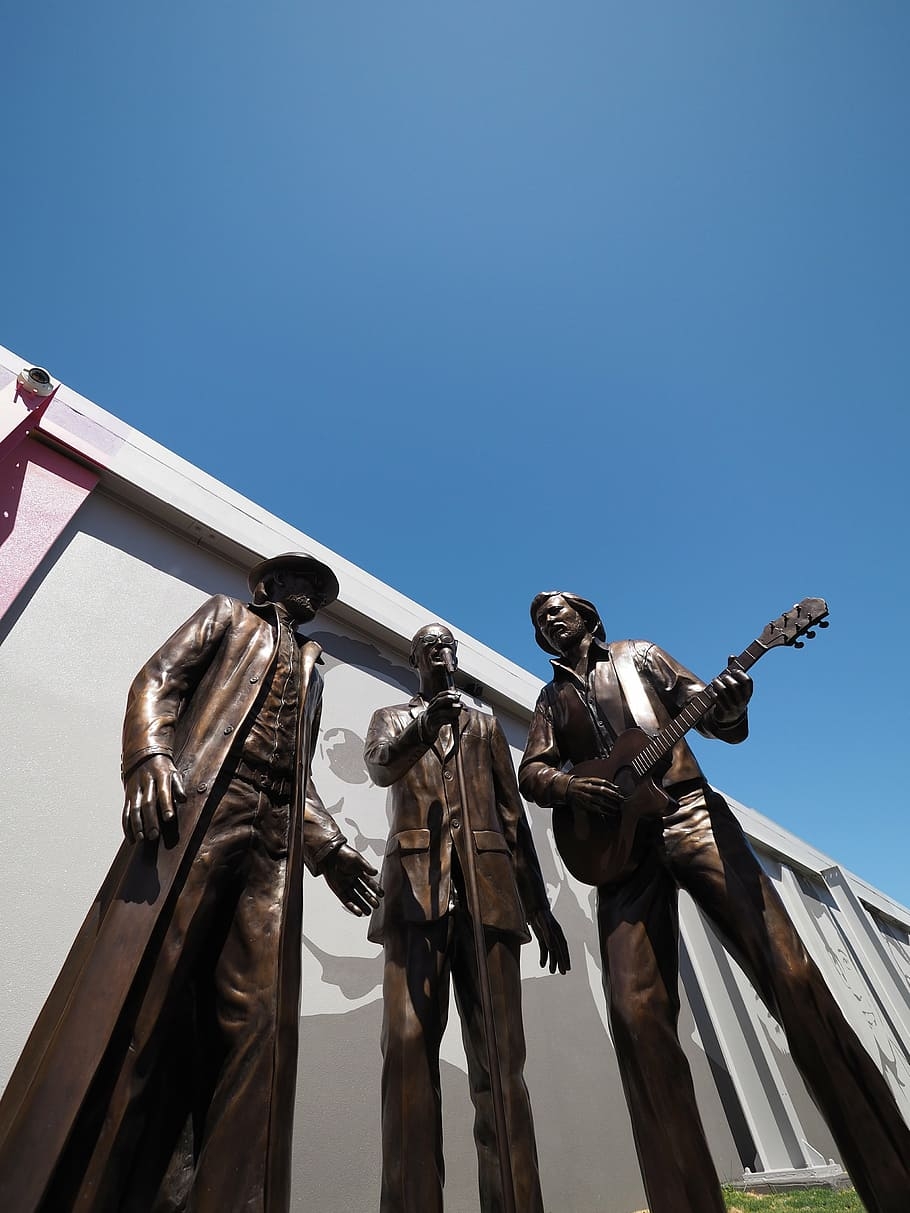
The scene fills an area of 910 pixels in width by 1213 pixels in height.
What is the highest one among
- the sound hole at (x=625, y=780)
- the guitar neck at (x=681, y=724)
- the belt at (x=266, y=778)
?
the guitar neck at (x=681, y=724)

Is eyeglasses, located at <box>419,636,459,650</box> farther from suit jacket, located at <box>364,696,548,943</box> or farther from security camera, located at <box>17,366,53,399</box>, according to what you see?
security camera, located at <box>17,366,53,399</box>

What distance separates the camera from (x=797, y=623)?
97.4 inches

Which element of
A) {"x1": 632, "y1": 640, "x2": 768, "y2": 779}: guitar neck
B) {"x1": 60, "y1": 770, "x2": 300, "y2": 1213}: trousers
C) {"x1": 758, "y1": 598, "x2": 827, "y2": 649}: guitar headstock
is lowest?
→ {"x1": 60, "y1": 770, "x2": 300, "y2": 1213}: trousers

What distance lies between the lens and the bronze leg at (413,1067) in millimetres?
2053

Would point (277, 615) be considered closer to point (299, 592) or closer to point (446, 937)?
point (299, 592)

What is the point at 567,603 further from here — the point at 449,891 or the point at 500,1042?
the point at 500,1042

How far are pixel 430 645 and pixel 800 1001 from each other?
6.10 feet

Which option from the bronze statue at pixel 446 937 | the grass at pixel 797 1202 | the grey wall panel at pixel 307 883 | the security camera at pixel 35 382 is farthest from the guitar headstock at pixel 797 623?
the security camera at pixel 35 382

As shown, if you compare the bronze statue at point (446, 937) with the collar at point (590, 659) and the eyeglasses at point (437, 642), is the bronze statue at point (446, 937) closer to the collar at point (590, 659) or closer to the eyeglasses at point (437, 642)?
the eyeglasses at point (437, 642)

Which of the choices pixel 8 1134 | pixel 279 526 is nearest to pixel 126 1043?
pixel 8 1134

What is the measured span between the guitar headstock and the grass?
145 inches

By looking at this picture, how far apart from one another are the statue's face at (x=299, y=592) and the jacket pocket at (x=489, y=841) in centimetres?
101

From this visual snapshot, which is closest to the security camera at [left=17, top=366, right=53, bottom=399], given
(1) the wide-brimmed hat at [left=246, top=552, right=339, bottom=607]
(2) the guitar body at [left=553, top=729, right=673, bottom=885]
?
(1) the wide-brimmed hat at [left=246, top=552, right=339, bottom=607]

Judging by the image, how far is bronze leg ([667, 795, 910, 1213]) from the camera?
1.69 meters
